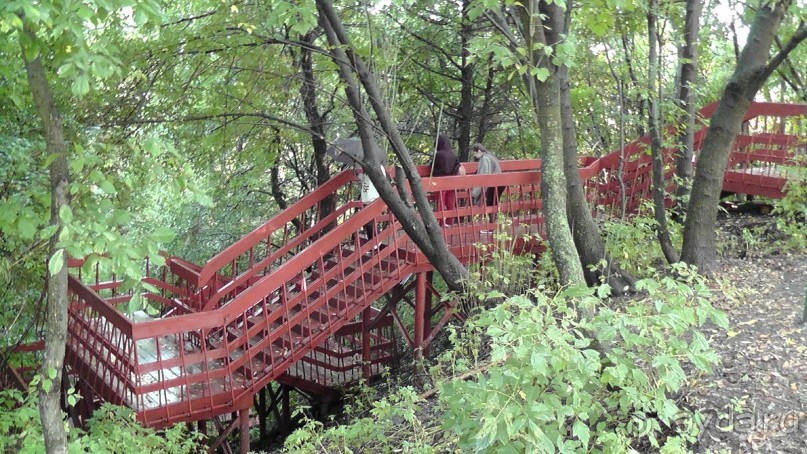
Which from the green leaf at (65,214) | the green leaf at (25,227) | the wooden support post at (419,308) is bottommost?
the wooden support post at (419,308)

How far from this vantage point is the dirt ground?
14.8 ft

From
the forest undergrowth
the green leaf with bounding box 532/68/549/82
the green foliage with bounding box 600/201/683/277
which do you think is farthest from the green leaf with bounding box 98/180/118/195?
the green foliage with bounding box 600/201/683/277

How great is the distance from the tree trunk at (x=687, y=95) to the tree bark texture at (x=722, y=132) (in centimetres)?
84

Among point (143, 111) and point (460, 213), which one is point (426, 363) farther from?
point (143, 111)

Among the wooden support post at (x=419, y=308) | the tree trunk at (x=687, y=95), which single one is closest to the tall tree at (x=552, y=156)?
the tree trunk at (x=687, y=95)

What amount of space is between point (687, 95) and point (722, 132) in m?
1.44

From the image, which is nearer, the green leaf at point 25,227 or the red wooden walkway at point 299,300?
the green leaf at point 25,227

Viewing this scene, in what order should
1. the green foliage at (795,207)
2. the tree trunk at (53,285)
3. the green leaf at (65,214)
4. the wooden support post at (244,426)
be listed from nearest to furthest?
1. the green leaf at (65,214)
2. the tree trunk at (53,285)
3. the wooden support post at (244,426)
4. the green foliage at (795,207)

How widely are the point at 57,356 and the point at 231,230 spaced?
343 inches

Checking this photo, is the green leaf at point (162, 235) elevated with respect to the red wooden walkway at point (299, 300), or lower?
elevated

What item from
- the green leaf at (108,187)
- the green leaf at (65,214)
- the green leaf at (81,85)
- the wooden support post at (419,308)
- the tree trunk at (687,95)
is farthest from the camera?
the wooden support post at (419,308)

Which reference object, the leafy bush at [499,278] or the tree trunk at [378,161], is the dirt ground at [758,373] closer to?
the leafy bush at [499,278]

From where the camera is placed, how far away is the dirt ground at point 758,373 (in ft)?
14.8

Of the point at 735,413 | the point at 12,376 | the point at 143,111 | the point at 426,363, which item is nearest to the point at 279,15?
the point at 143,111
